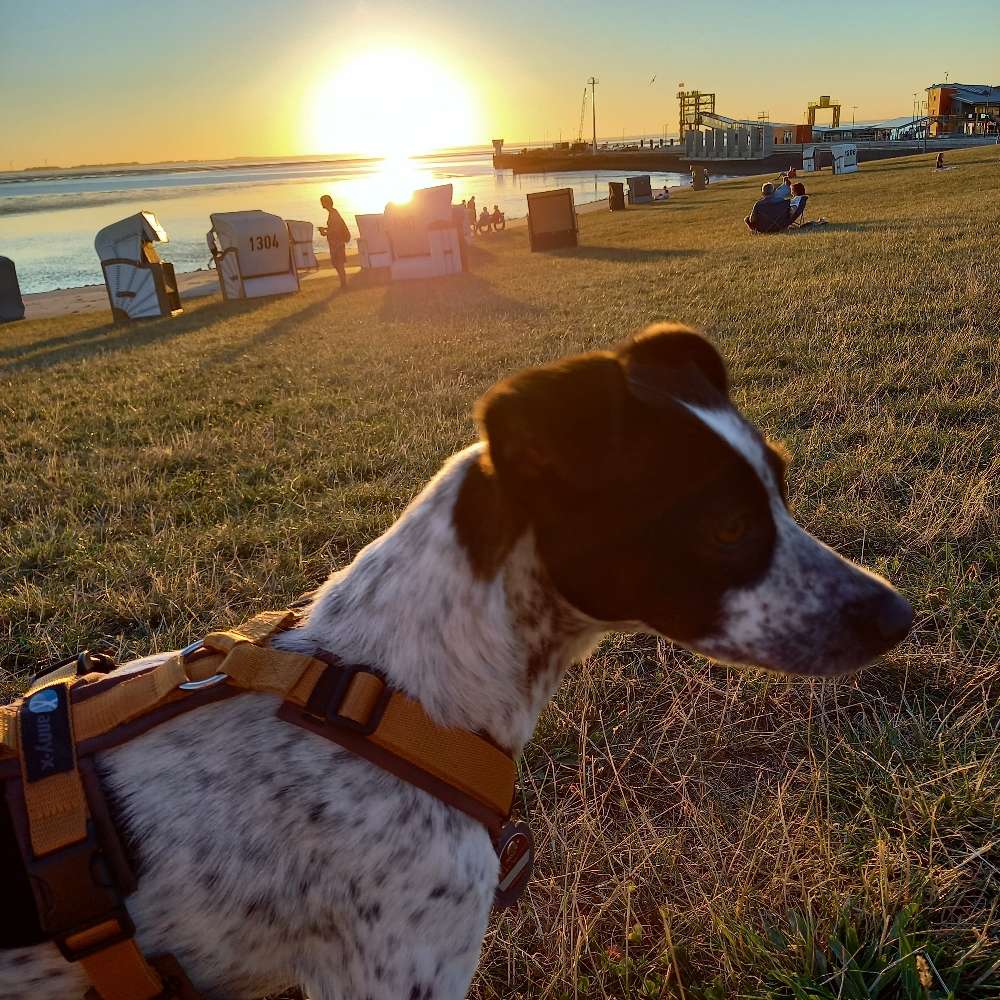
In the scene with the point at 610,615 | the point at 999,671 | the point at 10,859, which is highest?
the point at 610,615

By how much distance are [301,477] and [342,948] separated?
459 centimetres

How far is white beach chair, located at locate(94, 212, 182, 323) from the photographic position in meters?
21.0

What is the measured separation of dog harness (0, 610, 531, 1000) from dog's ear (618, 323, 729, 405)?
3.51ft

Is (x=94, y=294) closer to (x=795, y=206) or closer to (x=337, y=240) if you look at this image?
(x=337, y=240)

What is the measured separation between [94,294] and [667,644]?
35.5 metres

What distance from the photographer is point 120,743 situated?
1882 millimetres

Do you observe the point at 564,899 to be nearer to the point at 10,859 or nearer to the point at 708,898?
the point at 708,898

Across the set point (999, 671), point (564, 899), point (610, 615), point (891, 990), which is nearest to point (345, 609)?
point (610, 615)

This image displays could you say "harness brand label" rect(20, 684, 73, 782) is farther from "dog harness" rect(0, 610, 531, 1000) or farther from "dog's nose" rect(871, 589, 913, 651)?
"dog's nose" rect(871, 589, 913, 651)

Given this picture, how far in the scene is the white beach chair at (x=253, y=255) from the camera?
76.2 ft

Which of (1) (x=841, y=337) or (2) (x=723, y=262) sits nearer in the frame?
(1) (x=841, y=337)

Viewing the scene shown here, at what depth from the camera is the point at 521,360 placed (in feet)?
32.7

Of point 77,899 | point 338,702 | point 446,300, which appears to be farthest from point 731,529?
point 446,300

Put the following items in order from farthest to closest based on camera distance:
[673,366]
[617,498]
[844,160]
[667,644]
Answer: [844,160]
[667,644]
[673,366]
[617,498]
